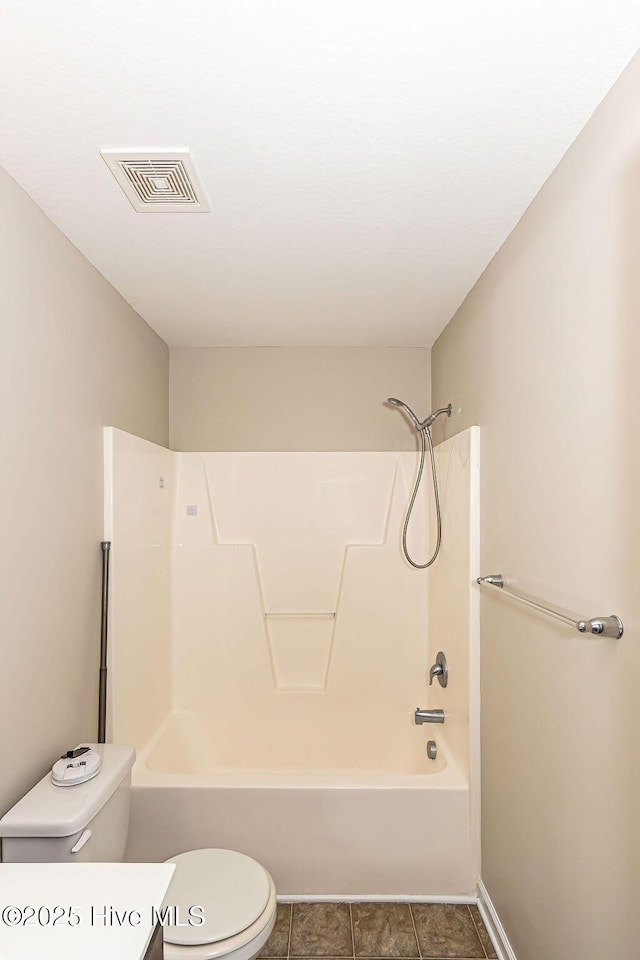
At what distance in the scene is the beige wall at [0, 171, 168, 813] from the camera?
5.62 feet

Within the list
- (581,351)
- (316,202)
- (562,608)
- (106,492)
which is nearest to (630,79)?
(581,351)

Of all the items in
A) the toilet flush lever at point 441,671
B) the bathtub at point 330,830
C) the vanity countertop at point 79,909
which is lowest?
the bathtub at point 330,830

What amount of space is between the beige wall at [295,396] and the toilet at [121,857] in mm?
1833

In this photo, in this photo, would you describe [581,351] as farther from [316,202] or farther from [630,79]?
[316,202]

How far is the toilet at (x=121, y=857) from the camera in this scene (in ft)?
5.36

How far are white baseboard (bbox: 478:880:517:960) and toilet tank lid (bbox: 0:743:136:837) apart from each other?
4.40 feet

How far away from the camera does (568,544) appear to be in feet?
5.32

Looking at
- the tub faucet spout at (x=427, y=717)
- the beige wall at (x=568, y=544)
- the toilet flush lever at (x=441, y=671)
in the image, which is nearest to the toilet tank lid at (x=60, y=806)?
the beige wall at (x=568, y=544)

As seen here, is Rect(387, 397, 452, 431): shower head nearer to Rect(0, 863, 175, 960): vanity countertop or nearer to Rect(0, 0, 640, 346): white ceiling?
Rect(0, 0, 640, 346): white ceiling

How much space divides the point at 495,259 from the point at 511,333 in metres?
0.34

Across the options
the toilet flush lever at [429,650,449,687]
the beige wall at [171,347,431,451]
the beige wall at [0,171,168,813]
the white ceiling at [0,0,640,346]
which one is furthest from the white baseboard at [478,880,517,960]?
the white ceiling at [0,0,640,346]

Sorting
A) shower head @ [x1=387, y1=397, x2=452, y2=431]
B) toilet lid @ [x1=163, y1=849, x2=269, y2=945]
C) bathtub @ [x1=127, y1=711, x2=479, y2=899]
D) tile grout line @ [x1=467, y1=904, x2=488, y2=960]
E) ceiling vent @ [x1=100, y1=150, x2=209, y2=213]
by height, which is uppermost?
ceiling vent @ [x1=100, y1=150, x2=209, y2=213]

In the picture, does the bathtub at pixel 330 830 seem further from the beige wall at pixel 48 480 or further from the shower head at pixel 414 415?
the shower head at pixel 414 415

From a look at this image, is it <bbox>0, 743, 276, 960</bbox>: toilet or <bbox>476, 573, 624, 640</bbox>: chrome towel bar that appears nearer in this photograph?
<bbox>476, 573, 624, 640</bbox>: chrome towel bar
